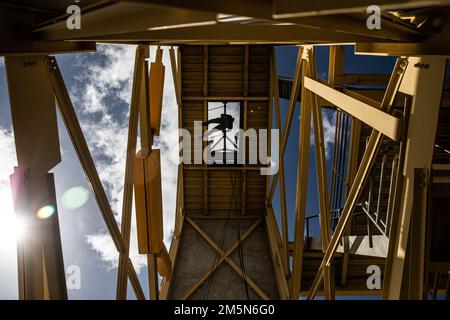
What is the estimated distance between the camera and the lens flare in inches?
170

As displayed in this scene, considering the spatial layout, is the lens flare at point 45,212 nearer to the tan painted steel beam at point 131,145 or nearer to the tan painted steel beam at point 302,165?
the tan painted steel beam at point 131,145

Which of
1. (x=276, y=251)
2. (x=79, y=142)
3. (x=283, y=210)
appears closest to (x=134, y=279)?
(x=79, y=142)

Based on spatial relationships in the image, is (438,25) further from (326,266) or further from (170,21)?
(326,266)

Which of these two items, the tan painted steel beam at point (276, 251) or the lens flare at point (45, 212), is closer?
the lens flare at point (45, 212)

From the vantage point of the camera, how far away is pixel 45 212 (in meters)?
4.36

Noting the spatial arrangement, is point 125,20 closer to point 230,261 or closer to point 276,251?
point 276,251

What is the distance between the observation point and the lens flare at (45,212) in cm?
432

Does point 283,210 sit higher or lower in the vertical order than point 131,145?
lower

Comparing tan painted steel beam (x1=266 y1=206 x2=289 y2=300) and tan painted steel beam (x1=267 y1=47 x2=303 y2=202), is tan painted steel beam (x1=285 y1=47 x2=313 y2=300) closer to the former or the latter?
tan painted steel beam (x1=267 y1=47 x2=303 y2=202)

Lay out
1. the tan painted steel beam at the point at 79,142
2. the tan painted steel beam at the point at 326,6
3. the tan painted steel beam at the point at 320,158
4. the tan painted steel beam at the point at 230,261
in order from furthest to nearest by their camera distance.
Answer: the tan painted steel beam at the point at 230,261 < the tan painted steel beam at the point at 320,158 < the tan painted steel beam at the point at 79,142 < the tan painted steel beam at the point at 326,6

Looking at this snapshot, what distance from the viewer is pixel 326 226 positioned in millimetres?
8477

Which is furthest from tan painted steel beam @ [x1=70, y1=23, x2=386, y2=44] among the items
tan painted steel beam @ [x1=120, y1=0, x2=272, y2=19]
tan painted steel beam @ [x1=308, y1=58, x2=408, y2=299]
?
tan painted steel beam @ [x1=120, y1=0, x2=272, y2=19]

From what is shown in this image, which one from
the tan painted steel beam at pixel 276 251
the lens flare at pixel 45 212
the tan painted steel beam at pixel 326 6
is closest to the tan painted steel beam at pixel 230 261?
the tan painted steel beam at pixel 276 251
